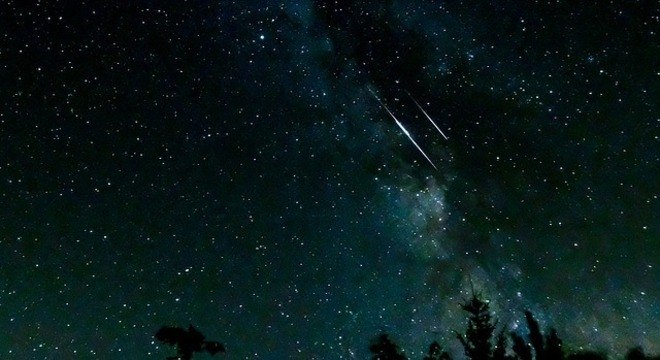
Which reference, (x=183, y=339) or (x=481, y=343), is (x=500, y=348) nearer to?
(x=481, y=343)

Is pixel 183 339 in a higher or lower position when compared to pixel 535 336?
higher

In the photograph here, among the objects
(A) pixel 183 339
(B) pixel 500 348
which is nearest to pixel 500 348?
(B) pixel 500 348

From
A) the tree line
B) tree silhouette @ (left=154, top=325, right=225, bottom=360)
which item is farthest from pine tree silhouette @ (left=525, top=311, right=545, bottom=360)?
tree silhouette @ (left=154, top=325, right=225, bottom=360)

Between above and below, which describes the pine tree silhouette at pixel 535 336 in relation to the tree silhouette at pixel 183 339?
below

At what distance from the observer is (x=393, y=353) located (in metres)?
18.4

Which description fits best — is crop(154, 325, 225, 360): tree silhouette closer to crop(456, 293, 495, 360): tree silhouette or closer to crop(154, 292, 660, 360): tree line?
crop(154, 292, 660, 360): tree line

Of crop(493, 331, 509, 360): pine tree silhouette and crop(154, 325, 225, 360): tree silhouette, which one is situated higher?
crop(154, 325, 225, 360): tree silhouette

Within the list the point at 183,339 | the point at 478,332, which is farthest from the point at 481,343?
the point at 183,339

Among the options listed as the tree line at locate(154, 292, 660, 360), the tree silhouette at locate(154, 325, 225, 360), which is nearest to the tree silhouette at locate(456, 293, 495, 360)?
the tree line at locate(154, 292, 660, 360)

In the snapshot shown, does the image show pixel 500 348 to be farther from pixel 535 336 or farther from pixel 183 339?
pixel 183 339

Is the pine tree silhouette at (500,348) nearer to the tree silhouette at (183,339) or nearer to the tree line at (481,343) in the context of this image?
the tree line at (481,343)

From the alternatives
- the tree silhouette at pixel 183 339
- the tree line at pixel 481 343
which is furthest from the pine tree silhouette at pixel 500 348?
Answer: the tree silhouette at pixel 183 339

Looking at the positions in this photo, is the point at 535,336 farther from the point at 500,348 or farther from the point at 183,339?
the point at 183,339

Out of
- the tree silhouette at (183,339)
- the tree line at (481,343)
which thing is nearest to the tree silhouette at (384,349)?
the tree line at (481,343)
